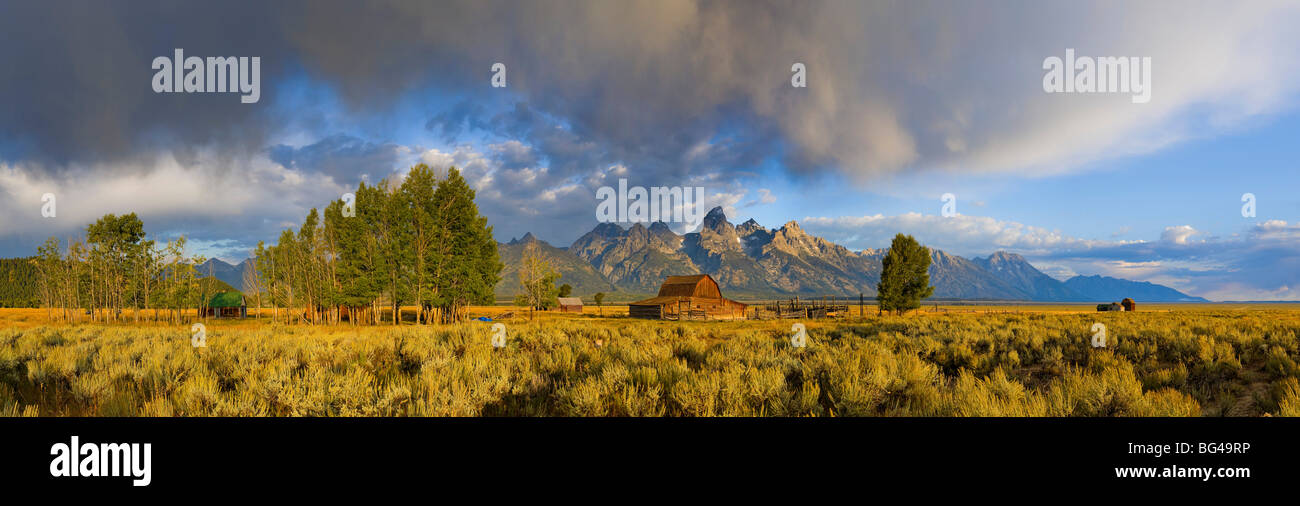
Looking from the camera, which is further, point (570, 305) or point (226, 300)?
point (570, 305)

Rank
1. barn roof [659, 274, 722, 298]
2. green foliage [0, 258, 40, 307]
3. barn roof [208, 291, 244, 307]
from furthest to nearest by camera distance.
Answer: green foliage [0, 258, 40, 307] → barn roof [208, 291, 244, 307] → barn roof [659, 274, 722, 298]

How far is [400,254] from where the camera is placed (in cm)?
4091

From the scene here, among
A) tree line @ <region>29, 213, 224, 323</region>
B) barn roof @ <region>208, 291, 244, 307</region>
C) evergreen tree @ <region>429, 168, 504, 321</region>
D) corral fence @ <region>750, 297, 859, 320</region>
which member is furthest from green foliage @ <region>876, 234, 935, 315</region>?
barn roof @ <region>208, 291, 244, 307</region>

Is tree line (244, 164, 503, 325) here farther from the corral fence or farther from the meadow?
the corral fence

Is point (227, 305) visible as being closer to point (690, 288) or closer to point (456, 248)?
point (456, 248)

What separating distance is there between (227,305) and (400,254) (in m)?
60.5

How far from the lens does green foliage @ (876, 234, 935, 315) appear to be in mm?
54938

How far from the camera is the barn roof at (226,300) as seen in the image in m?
75.1

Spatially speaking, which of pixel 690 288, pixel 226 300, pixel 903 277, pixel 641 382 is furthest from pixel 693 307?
pixel 226 300

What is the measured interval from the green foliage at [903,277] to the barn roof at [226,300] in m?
101
